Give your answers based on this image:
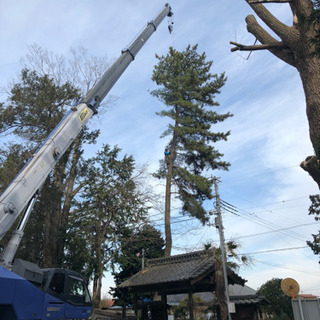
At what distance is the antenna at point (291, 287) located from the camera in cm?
752

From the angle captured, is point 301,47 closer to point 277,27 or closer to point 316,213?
point 277,27

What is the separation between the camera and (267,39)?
7902 mm

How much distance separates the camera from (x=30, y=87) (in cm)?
2038

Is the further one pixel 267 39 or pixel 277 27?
pixel 267 39

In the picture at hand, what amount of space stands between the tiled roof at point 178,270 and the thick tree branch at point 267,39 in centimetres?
992

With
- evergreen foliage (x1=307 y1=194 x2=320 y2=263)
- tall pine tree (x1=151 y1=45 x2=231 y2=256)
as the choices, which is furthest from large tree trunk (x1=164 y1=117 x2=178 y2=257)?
evergreen foliage (x1=307 y1=194 x2=320 y2=263)

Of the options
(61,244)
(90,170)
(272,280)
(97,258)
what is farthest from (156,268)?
(272,280)

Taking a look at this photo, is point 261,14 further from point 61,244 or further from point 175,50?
point 175,50

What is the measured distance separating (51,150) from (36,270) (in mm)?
3399

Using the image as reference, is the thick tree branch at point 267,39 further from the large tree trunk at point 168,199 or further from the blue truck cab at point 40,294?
the large tree trunk at point 168,199

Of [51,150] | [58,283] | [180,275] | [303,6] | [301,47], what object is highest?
[303,6]

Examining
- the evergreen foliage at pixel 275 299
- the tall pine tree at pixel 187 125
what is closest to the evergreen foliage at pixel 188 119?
the tall pine tree at pixel 187 125

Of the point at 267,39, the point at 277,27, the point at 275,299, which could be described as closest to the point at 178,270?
the point at 267,39

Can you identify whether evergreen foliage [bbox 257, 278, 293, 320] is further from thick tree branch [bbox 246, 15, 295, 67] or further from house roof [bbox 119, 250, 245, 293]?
thick tree branch [bbox 246, 15, 295, 67]
